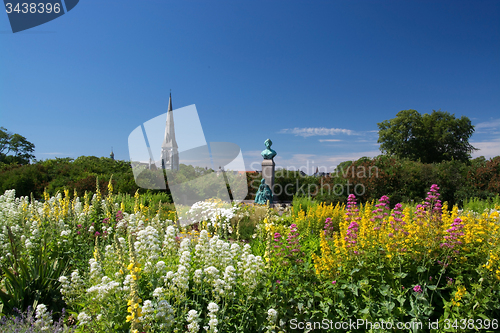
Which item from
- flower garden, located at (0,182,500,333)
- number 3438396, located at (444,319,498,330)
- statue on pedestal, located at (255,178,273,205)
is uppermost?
statue on pedestal, located at (255,178,273,205)

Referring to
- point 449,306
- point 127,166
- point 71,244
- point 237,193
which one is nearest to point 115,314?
point 71,244

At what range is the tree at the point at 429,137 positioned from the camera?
31906 millimetres

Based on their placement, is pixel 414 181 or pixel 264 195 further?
pixel 264 195

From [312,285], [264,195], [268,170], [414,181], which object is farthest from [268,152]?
[312,285]

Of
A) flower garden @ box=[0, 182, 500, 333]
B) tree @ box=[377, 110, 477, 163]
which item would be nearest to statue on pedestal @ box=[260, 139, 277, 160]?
flower garden @ box=[0, 182, 500, 333]

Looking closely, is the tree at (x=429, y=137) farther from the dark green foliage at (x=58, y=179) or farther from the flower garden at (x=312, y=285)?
the flower garden at (x=312, y=285)

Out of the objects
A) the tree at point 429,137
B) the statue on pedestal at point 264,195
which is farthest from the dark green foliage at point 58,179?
the tree at point 429,137

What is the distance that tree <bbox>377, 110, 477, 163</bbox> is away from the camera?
3191cm

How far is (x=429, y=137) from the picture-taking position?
32.9 m

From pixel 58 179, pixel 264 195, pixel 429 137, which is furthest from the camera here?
pixel 429 137

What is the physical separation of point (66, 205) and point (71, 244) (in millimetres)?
1694

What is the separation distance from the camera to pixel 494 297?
2.79 meters

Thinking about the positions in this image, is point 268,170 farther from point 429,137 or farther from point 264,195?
point 429,137

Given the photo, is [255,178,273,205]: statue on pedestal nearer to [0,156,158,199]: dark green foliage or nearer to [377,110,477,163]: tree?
[0,156,158,199]: dark green foliage
